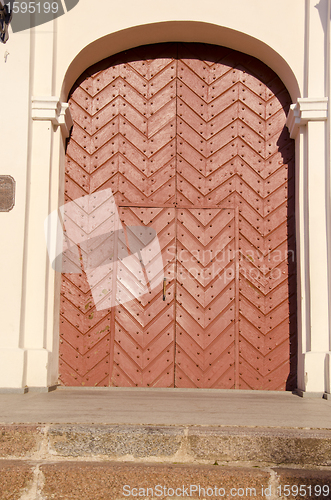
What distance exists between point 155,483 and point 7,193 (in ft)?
10.6

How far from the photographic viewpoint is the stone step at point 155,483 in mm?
2500

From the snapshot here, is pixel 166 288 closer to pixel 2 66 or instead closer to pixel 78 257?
pixel 78 257

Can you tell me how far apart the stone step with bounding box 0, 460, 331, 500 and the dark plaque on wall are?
9.11ft

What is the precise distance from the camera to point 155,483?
2.53m

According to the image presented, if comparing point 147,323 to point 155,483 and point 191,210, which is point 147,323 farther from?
point 155,483

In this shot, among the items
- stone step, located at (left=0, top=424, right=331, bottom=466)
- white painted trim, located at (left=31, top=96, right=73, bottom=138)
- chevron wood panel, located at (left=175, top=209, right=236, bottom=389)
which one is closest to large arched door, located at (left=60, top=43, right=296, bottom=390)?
chevron wood panel, located at (left=175, top=209, right=236, bottom=389)

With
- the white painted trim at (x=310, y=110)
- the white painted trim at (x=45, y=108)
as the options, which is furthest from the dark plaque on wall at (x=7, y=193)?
the white painted trim at (x=310, y=110)

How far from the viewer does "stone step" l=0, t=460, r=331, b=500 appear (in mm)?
2500

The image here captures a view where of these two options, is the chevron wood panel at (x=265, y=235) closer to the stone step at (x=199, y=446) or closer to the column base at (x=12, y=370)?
the column base at (x=12, y=370)

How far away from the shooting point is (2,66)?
16.3ft

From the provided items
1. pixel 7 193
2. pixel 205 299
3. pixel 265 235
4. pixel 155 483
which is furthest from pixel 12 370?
pixel 265 235

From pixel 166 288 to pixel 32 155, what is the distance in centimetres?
196

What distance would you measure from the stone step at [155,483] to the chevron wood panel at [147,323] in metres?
2.54

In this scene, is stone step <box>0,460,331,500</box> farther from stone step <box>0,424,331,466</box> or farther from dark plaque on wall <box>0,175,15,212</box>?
dark plaque on wall <box>0,175,15,212</box>
